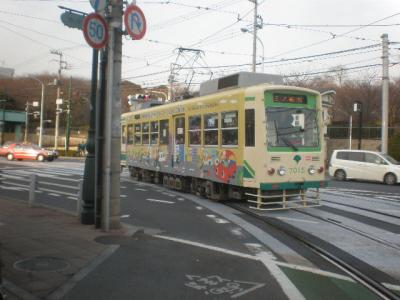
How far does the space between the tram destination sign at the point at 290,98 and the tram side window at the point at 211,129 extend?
7.10ft

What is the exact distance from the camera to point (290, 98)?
12.5 meters

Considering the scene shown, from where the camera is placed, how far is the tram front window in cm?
1220

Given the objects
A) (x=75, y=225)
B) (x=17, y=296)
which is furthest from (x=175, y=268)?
(x=75, y=225)

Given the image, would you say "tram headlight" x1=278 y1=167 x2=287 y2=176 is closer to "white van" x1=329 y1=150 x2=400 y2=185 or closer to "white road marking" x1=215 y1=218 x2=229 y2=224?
"white road marking" x1=215 y1=218 x2=229 y2=224

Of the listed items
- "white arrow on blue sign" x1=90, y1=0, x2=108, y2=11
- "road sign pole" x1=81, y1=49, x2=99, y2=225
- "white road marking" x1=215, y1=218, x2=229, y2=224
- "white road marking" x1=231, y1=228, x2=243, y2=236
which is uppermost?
"white arrow on blue sign" x1=90, y1=0, x2=108, y2=11

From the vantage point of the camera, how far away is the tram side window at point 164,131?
17.5 m

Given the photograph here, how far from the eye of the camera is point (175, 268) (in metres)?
6.61

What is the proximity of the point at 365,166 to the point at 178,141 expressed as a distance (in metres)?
12.4

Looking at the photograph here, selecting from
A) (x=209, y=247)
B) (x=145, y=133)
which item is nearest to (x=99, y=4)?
(x=209, y=247)

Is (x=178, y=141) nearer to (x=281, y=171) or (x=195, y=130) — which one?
(x=195, y=130)

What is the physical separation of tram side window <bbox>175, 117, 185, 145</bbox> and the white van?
1233cm

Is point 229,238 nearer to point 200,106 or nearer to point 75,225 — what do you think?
point 75,225

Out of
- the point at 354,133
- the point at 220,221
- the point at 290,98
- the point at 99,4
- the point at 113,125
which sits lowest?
the point at 220,221

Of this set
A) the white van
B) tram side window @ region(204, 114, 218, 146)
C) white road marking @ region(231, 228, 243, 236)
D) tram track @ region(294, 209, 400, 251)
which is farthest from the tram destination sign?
the white van
